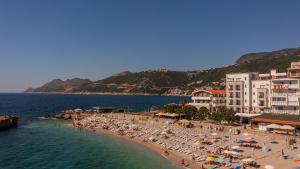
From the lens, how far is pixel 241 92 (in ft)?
276

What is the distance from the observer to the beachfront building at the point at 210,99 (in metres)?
91.4

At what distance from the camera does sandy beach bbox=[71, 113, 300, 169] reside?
43562mm

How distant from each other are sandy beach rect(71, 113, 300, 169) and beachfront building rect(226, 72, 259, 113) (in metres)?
13.6

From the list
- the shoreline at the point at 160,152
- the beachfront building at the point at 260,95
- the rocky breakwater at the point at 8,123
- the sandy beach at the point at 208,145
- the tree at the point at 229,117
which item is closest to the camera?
the sandy beach at the point at 208,145

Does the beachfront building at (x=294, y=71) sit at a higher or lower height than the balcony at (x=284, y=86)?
higher

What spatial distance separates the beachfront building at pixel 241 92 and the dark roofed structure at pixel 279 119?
13.1 m

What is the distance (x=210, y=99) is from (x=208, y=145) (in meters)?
40.4

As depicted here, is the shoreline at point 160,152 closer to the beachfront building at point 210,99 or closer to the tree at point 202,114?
the tree at point 202,114

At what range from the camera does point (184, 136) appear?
2522 inches

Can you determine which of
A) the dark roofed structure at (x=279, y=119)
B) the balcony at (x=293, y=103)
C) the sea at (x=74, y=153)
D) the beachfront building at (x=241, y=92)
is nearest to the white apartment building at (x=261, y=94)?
the beachfront building at (x=241, y=92)

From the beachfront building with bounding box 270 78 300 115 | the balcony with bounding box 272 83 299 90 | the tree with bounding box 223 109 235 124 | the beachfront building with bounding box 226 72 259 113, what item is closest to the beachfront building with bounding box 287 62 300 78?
the beachfront building with bounding box 270 78 300 115

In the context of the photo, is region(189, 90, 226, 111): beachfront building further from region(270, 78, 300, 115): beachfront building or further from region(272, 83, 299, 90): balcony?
region(272, 83, 299, 90): balcony

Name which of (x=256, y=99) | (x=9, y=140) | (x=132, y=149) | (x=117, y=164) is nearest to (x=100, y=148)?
(x=132, y=149)

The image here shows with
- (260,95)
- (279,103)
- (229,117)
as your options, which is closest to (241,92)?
(260,95)
